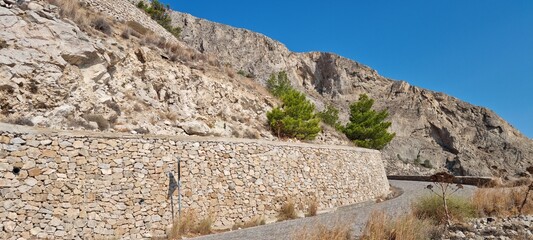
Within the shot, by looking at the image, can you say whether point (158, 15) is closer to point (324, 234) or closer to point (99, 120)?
point (99, 120)

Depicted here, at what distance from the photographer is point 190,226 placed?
10.9 metres

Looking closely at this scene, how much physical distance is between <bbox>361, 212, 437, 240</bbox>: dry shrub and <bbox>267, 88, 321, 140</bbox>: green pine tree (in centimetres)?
1294

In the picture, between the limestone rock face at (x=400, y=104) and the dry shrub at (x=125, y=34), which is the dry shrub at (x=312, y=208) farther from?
the limestone rock face at (x=400, y=104)

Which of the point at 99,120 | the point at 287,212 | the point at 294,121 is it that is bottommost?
the point at 287,212

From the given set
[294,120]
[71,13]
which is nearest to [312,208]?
[294,120]

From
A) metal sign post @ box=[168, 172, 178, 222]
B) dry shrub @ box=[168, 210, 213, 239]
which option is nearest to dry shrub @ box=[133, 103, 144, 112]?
metal sign post @ box=[168, 172, 178, 222]

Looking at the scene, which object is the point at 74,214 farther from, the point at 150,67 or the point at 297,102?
the point at 297,102

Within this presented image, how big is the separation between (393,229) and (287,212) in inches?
244

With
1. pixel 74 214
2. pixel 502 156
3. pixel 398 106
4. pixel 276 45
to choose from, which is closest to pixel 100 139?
pixel 74 214

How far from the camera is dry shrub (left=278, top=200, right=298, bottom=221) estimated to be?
1326cm

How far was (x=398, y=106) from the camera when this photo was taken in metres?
70.1

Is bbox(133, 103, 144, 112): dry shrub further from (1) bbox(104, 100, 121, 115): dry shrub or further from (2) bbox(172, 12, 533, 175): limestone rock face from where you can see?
(2) bbox(172, 12, 533, 175): limestone rock face

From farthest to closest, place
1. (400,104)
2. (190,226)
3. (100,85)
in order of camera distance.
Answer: (400,104) < (100,85) < (190,226)

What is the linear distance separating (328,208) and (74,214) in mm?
9851
